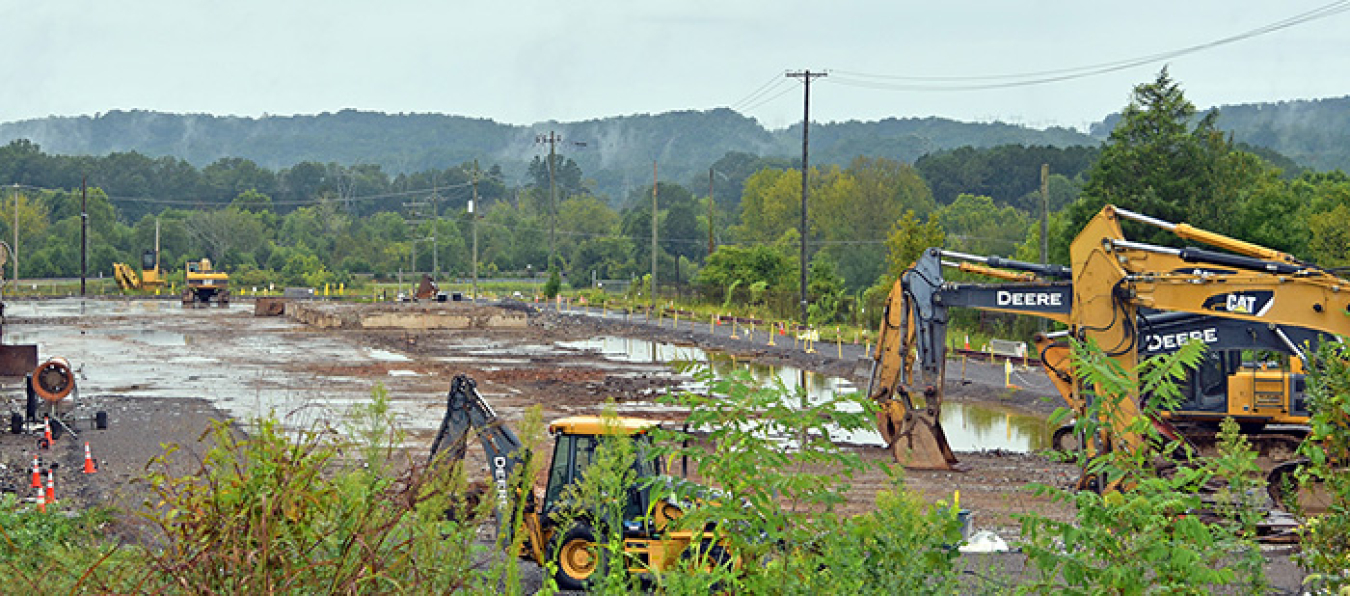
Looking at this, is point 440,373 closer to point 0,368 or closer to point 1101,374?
point 0,368

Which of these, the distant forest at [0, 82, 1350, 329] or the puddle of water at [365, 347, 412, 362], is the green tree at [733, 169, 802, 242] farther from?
the puddle of water at [365, 347, 412, 362]

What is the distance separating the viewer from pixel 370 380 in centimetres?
3869

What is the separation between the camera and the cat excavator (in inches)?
731

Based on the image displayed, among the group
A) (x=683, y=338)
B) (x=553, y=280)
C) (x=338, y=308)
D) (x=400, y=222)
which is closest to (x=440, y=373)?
(x=683, y=338)

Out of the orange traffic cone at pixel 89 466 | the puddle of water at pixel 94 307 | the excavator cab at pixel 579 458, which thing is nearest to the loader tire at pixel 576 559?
the excavator cab at pixel 579 458

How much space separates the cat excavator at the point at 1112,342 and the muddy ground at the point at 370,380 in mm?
1102

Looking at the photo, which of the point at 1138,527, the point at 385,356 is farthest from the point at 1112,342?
the point at 385,356

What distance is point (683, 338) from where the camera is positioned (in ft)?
184

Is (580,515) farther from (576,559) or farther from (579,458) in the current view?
(576,559)

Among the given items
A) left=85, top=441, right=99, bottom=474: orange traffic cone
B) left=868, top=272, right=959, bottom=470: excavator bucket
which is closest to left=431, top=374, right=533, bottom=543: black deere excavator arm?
left=868, top=272, right=959, bottom=470: excavator bucket

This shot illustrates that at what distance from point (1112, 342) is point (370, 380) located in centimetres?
2471

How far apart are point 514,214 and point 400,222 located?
1442cm

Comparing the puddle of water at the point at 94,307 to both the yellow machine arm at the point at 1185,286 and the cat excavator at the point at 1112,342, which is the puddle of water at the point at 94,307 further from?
the yellow machine arm at the point at 1185,286

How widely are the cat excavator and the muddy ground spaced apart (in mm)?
1102
